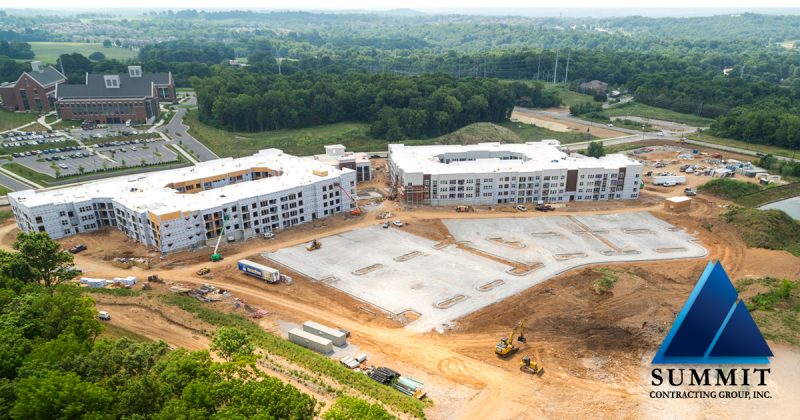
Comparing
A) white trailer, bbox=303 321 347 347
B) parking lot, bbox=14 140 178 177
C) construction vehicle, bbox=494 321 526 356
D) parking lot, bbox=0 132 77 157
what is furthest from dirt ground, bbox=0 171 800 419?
parking lot, bbox=0 132 77 157

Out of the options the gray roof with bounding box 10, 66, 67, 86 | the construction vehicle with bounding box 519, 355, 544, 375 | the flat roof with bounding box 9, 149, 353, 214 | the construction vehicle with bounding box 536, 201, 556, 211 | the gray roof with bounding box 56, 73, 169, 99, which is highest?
the gray roof with bounding box 10, 66, 67, 86

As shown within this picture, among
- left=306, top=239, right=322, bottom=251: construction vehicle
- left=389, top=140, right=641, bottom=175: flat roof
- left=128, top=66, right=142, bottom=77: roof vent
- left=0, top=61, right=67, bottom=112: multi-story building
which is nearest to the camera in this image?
left=306, top=239, right=322, bottom=251: construction vehicle

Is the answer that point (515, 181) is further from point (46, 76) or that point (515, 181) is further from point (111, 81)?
point (46, 76)

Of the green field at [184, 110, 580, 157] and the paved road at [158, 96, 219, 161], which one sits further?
the green field at [184, 110, 580, 157]

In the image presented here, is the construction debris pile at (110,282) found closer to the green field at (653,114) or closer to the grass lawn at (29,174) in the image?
the grass lawn at (29,174)

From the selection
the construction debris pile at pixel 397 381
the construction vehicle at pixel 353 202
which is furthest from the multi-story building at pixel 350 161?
the construction debris pile at pixel 397 381

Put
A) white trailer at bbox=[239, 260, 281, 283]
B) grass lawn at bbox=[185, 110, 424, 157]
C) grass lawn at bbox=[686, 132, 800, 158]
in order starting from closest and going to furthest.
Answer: white trailer at bbox=[239, 260, 281, 283]
grass lawn at bbox=[686, 132, 800, 158]
grass lawn at bbox=[185, 110, 424, 157]

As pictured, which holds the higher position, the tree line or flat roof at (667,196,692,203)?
the tree line

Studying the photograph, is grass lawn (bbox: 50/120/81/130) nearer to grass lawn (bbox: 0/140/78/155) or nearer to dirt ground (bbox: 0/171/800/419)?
grass lawn (bbox: 0/140/78/155)
